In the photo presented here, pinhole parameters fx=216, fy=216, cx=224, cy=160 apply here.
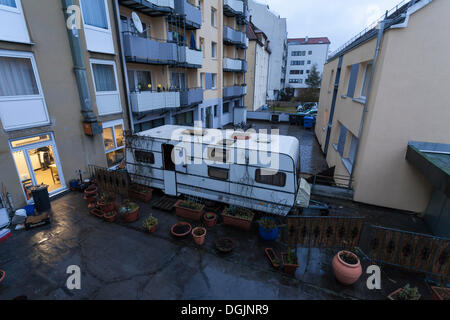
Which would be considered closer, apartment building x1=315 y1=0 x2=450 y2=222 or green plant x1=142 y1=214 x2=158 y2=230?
apartment building x1=315 y1=0 x2=450 y2=222

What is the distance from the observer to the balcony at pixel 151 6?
11.5 meters

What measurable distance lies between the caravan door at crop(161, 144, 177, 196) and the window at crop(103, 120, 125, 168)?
431 cm

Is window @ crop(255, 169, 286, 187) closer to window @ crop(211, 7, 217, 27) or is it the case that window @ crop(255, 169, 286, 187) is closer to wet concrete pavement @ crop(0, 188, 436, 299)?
wet concrete pavement @ crop(0, 188, 436, 299)

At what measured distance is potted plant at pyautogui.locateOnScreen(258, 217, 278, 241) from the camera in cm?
712

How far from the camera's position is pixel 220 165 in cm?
817

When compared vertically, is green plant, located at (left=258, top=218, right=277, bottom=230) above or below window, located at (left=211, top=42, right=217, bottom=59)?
below

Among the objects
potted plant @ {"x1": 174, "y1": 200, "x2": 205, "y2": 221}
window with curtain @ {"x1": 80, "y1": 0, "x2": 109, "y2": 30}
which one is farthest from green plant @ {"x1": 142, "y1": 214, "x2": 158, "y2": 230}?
window with curtain @ {"x1": 80, "y1": 0, "x2": 109, "y2": 30}

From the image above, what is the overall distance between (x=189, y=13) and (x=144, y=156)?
11598 millimetres

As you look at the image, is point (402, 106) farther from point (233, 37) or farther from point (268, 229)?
point (233, 37)

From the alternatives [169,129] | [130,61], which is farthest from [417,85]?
[130,61]

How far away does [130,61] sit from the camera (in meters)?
12.1

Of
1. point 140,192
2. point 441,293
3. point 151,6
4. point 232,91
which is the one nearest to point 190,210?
point 140,192

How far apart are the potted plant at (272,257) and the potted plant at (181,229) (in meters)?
2.70

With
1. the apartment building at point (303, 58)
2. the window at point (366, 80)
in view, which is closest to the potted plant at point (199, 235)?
the window at point (366, 80)
